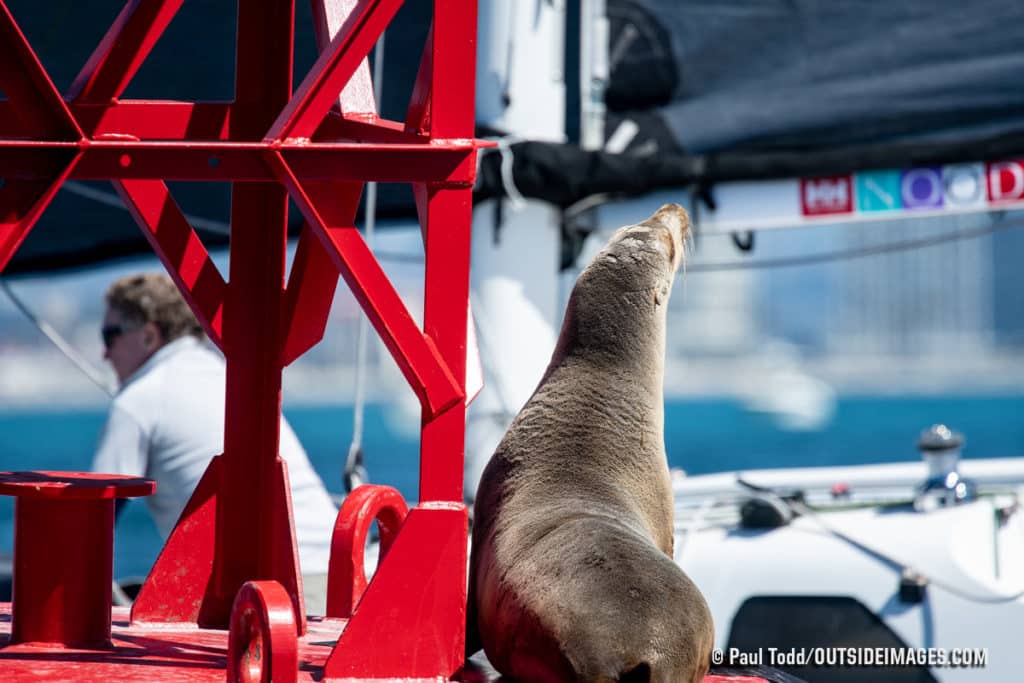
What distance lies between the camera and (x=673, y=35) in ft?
16.5

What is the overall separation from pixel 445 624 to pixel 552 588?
19 centimetres

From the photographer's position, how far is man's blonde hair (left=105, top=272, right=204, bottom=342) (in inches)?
173

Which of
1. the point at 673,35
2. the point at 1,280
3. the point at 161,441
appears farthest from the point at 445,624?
the point at 1,280

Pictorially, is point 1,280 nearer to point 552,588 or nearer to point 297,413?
point 552,588

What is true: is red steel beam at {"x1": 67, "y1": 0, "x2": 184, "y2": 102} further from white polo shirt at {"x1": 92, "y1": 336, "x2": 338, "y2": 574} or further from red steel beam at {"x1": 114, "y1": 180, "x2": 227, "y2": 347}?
white polo shirt at {"x1": 92, "y1": 336, "x2": 338, "y2": 574}

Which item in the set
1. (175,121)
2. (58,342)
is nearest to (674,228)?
(175,121)

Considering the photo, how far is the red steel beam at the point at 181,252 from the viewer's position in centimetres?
279

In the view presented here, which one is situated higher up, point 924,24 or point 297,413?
point 297,413

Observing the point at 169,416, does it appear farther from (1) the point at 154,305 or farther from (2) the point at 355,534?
(2) the point at 355,534

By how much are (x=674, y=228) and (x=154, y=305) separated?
185cm

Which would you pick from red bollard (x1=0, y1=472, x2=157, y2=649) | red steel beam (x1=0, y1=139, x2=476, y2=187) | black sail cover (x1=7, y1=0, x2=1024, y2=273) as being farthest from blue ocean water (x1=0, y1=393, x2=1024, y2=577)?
red steel beam (x1=0, y1=139, x2=476, y2=187)

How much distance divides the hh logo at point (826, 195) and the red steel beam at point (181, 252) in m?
2.42

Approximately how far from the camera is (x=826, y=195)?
471 cm

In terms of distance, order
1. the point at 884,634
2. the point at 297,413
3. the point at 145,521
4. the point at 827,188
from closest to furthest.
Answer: the point at 884,634
the point at 827,188
the point at 145,521
the point at 297,413
